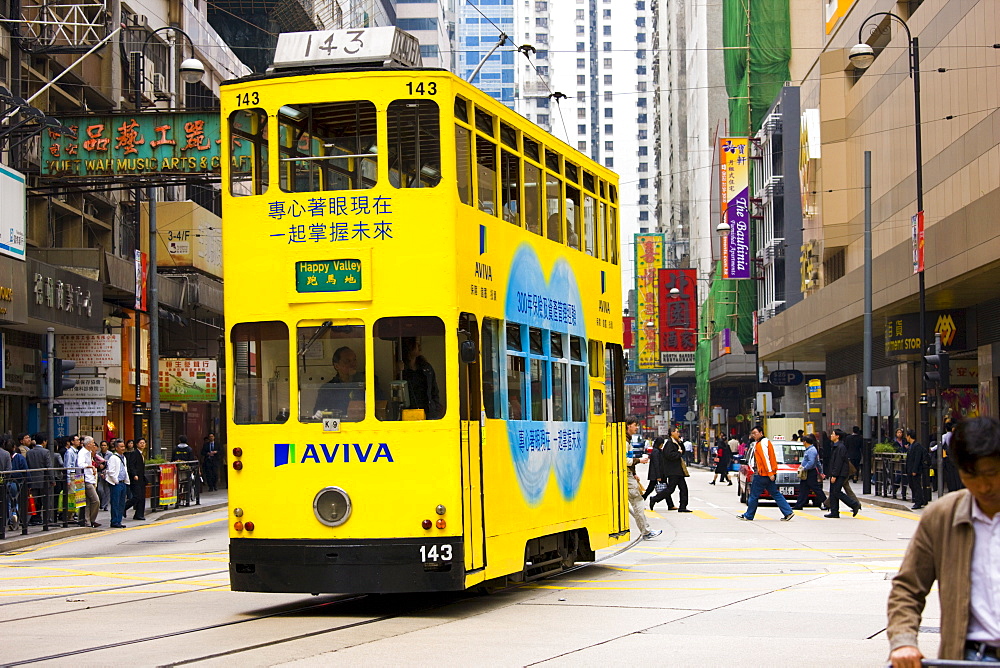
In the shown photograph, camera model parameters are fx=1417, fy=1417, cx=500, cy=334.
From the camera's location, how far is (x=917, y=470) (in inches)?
1172

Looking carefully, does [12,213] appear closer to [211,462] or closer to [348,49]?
[211,462]

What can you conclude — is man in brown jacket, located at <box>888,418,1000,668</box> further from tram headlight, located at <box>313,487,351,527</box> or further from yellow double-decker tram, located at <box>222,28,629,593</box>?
tram headlight, located at <box>313,487,351,527</box>

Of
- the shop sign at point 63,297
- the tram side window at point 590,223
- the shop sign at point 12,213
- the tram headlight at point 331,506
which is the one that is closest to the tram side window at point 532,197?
the tram side window at point 590,223

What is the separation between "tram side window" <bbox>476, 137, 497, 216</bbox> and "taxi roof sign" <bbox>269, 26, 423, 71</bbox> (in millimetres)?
973

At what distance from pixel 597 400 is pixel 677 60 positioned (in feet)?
307

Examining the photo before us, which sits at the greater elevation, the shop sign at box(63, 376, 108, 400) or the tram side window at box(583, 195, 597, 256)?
the tram side window at box(583, 195, 597, 256)

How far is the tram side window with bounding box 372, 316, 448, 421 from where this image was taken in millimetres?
11836

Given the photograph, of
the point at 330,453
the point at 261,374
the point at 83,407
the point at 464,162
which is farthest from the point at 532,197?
the point at 83,407

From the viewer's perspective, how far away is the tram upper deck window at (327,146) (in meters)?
12.2

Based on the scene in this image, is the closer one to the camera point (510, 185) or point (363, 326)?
point (363, 326)

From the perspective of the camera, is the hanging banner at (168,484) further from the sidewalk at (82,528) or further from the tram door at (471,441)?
the tram door at (471,441)

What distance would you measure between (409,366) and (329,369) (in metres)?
0.69

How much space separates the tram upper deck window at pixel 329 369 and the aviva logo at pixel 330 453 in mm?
251

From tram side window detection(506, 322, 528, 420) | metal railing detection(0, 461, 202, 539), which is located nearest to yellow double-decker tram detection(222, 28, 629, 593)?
tram side window detection(506, 322, 528, 420)
